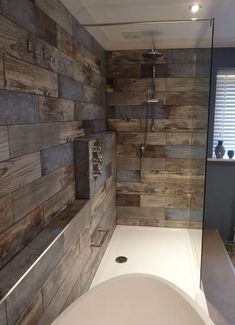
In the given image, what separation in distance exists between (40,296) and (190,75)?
114 inches

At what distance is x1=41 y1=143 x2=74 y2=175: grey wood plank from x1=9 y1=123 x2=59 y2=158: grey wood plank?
4cm

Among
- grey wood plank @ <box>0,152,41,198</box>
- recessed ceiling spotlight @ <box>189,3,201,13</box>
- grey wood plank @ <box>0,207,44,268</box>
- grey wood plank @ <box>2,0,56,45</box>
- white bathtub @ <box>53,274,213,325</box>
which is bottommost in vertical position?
white bathtub @ <box>53,274,213,325</box>

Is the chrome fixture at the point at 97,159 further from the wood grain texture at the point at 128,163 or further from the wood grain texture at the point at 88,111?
the wood grain texture at the point at 128,163

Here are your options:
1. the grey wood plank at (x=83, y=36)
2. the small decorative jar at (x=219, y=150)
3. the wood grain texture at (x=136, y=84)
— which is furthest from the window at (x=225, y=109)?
the grey wood plank at (x=83, y=36)

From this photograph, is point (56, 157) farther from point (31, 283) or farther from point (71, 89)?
point (31, 283)

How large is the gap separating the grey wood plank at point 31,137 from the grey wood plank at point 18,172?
1.5 inches

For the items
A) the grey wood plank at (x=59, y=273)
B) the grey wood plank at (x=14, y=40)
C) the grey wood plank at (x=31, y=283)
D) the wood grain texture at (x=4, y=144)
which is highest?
the grey wood plank at (x=14, y=40)

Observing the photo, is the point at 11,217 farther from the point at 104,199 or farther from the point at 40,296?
the point at 104,199

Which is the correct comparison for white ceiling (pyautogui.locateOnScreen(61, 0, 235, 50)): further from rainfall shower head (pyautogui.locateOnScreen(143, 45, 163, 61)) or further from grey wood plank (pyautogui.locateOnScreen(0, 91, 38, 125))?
grey wood plank (pyautogui.locateOnScreen(0, 91, 38, 125))

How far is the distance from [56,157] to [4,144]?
25.7 inches

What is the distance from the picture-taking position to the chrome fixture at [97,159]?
248 cm

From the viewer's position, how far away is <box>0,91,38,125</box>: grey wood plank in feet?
4.18

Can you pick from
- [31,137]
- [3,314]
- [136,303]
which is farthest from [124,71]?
[3,314]

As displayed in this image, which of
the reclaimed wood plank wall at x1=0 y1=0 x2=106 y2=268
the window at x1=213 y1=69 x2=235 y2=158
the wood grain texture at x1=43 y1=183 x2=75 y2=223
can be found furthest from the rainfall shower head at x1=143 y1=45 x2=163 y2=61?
the wood grain texture at x1=43 y1=183 x2=75 y2=223
